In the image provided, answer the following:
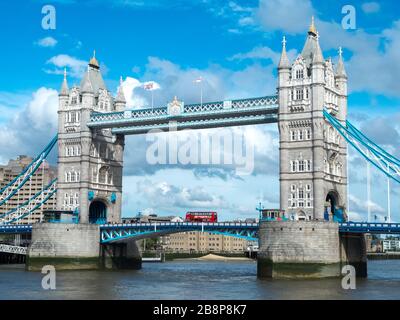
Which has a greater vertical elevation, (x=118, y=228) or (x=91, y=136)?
(x=91, y=136)

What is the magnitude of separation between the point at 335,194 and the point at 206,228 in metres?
14.8

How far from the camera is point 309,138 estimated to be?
74688mm

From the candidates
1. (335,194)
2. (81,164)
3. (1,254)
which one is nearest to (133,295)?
(335,194)

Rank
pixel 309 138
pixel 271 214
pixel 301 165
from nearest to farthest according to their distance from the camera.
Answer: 1. pixel 271 214
2. pixel 309 138
3. pixel 301 165

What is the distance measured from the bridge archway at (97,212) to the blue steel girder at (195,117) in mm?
9995

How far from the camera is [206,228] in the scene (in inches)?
3093

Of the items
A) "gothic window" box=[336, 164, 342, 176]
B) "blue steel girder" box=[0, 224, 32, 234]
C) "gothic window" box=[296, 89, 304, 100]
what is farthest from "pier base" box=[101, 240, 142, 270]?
"gothic window" box=[296, 89, 304, 100]

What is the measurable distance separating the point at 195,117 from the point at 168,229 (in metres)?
13.6

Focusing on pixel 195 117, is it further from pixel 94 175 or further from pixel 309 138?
pixel 94 175

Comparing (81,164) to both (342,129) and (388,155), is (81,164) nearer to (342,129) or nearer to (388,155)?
(342,129)

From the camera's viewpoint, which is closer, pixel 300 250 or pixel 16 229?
pixel 300 250

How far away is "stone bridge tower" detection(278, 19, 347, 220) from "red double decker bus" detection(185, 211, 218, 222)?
1290cm

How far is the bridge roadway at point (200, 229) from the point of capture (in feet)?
221

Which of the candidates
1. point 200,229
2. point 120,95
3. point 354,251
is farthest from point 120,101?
point 354,251
